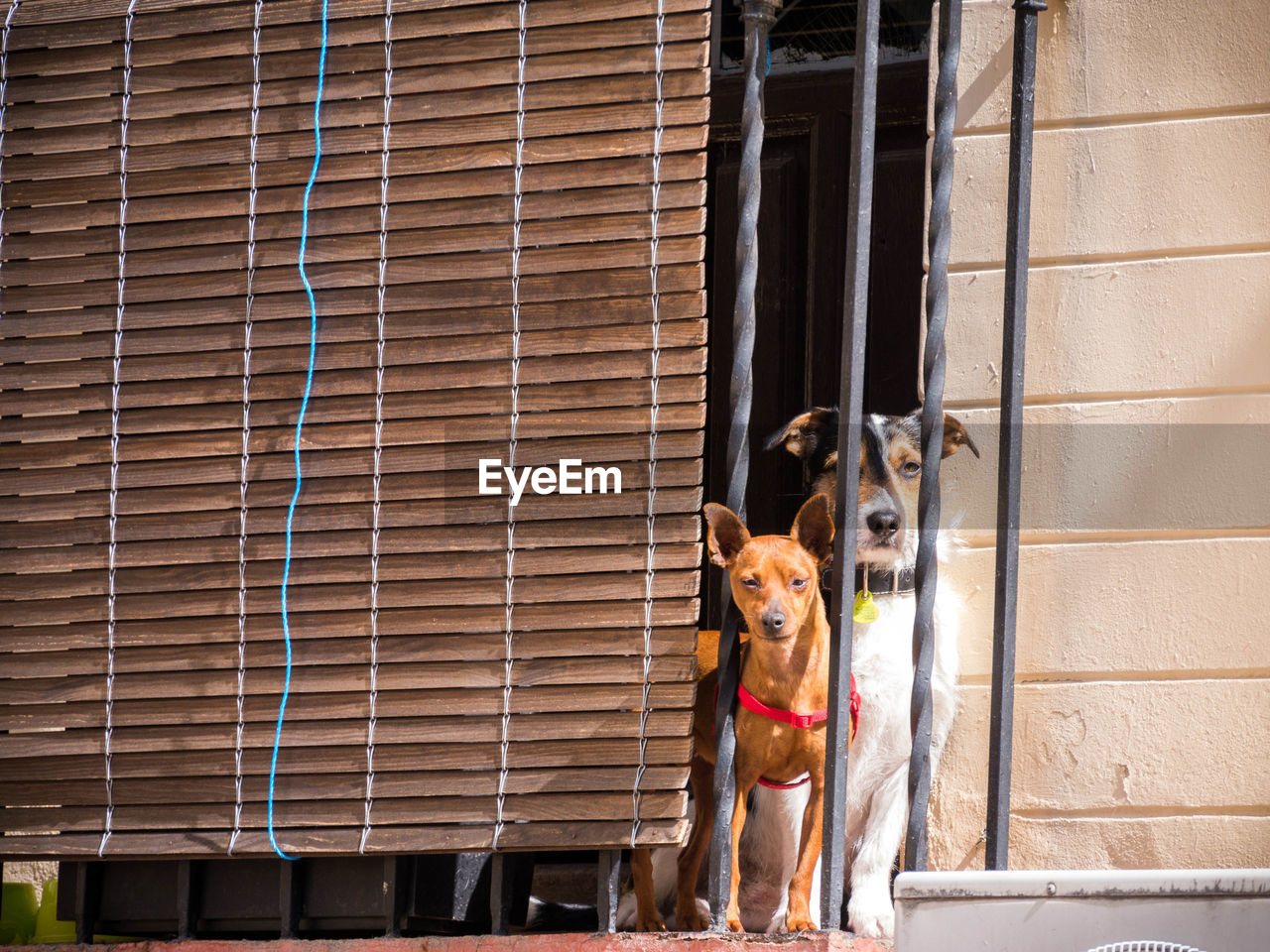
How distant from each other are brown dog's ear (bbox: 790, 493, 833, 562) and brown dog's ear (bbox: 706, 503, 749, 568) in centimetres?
12

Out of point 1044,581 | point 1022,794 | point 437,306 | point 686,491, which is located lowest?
point 1022,794

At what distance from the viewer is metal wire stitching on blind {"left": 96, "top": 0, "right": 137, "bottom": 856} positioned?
117 inches

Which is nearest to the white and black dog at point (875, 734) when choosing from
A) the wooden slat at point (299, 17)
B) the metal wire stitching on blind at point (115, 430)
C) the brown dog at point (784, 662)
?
the brown dog at point (784, 662)

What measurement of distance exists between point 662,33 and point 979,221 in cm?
87

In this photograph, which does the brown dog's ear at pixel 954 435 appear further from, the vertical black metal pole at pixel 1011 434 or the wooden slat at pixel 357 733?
the wooden slat at pixel 357 733

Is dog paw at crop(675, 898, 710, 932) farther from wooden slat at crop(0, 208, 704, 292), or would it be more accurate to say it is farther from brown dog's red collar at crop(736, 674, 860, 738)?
wooden slat at crop(0, 208, 704, 292)

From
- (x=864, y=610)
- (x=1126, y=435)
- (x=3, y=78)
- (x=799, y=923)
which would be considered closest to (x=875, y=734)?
(x=864, y=610)

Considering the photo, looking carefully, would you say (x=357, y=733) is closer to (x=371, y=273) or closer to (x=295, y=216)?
(x=371, y=273)

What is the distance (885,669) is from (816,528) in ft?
1.55

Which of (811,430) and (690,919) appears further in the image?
(811,430)

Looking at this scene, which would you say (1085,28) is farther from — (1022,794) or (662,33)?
(1022,794)

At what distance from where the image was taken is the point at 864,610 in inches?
123

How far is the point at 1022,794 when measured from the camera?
299 centimetres

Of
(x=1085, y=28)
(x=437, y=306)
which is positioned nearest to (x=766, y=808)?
(x=437, y=306)
